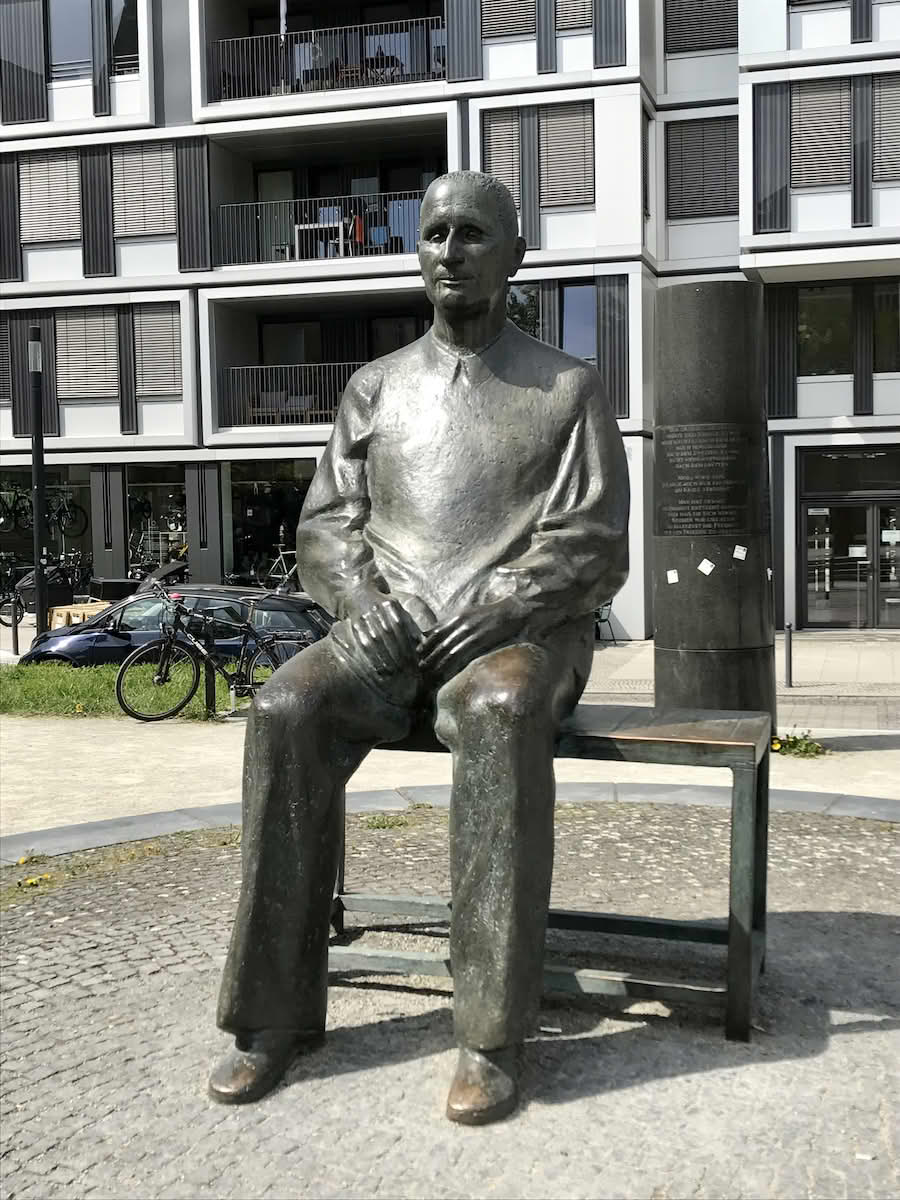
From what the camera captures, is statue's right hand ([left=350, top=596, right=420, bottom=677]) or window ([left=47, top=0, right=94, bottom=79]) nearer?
statue's right hand ([left=350, top=596, right=420, bottom=677])

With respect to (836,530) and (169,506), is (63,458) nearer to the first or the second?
(169,506)

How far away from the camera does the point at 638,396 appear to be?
21000mm

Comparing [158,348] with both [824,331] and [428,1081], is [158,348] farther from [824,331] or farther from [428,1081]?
[428,1081]

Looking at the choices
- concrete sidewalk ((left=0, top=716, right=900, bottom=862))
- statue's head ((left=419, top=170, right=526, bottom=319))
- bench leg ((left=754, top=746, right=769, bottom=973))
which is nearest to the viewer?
statue's head ((left=419, top=170, right=526, bottom=319))

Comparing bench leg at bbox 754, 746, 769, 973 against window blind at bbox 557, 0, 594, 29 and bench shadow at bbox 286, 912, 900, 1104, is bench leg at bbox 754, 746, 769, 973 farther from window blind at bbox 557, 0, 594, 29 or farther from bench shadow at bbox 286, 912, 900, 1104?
window blind at bbox 557, 0, 594, 29

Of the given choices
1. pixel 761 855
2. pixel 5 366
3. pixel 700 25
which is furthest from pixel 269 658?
pixel 700 25

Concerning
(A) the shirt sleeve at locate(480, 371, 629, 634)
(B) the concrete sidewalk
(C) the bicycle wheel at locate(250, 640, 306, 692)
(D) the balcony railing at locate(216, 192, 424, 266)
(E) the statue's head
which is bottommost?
(B) the concrete sidewalk

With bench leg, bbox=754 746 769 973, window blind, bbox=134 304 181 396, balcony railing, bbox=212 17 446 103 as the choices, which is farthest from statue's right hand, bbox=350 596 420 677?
balcony railing, bbox=212 17 446 103

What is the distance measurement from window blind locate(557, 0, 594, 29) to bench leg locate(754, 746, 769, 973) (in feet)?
64.2

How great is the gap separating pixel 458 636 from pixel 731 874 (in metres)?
1.02

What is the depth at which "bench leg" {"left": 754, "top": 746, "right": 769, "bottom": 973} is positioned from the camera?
392 centimetres

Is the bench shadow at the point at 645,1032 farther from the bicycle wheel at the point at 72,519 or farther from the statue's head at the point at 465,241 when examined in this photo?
the bicycle wheel at the point at 72,519

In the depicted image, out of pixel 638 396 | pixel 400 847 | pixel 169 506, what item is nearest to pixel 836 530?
pixel 638 396

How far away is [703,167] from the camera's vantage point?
21.9 m
